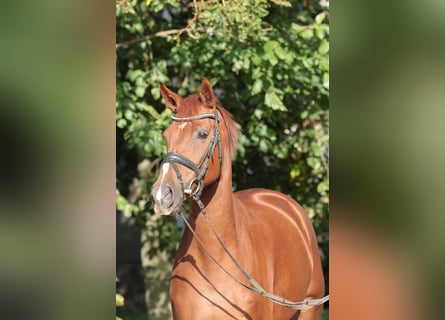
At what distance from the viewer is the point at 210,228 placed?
3.27m

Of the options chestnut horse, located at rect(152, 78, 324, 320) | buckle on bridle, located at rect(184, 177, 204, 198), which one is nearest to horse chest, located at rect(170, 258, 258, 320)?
chestnut horse, located at rect(152, 78, 324, 320)

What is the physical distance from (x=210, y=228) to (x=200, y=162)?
0.35 metres

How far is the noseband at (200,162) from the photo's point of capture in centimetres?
305

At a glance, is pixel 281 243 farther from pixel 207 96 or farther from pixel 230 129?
pixel 207 96

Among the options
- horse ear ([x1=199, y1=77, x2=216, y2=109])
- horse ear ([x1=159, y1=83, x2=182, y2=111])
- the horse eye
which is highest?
horse ear ([x1=199, y1=77, x2=216, y2=109])

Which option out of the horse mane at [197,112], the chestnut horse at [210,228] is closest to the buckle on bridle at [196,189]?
the chestnut horse at [210,228]

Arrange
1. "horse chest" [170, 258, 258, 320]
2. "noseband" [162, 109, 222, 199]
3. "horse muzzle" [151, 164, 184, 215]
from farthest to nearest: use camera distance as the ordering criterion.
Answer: "horse chest" [170, 258, 258, 320] < "noseband" [162, 109, 222, 199] < "horse muzzle" [151, 164, 184, 215]

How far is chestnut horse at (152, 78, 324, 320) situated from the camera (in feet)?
10.1

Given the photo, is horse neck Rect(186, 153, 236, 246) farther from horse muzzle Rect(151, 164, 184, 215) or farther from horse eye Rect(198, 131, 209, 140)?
horse muzzle Rect(151, 164, 184, 215)

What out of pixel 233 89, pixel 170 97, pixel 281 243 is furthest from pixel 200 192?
pixel 233 89
